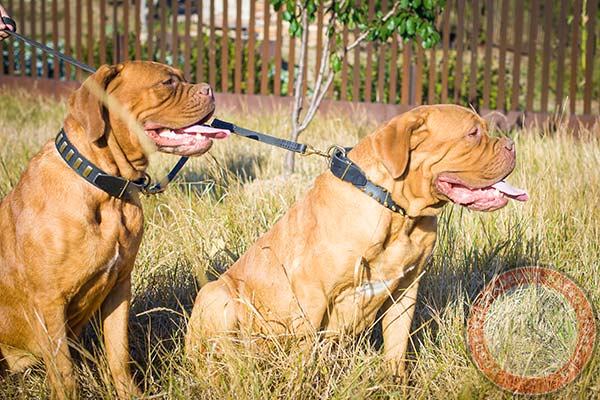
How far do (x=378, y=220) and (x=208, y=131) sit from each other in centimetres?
96

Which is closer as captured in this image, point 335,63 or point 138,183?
point 138,183

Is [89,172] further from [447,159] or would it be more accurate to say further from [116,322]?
[447,159]

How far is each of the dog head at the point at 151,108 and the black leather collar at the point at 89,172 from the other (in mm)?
136

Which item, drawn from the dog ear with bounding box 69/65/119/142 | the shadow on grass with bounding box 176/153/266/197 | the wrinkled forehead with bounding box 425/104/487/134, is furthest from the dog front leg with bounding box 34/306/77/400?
the shadow on grass with bounding box 176/153/266/197

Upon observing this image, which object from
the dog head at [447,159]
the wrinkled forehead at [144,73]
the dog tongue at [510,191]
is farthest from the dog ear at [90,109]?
the dog tongue at [510,191]

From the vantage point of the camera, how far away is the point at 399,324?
3.53 m

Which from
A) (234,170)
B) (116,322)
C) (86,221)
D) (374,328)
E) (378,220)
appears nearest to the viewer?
(86,221)

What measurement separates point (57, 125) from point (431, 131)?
610cm

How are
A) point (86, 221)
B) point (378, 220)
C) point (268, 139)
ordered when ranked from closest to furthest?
point (86, 221) → point (378, 220) → point (268, 139)

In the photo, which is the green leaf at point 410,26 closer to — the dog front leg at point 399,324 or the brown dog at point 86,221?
the brown dog at point 86,221

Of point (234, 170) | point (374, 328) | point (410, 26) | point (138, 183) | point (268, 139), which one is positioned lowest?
point (374, 328)

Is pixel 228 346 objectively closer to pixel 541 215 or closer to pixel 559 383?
pixel 559 383

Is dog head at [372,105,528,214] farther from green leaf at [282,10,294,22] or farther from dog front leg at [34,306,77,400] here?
green leaf at [282,10,294,22]

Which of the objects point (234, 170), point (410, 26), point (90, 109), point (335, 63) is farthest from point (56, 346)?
point (410, 26)
